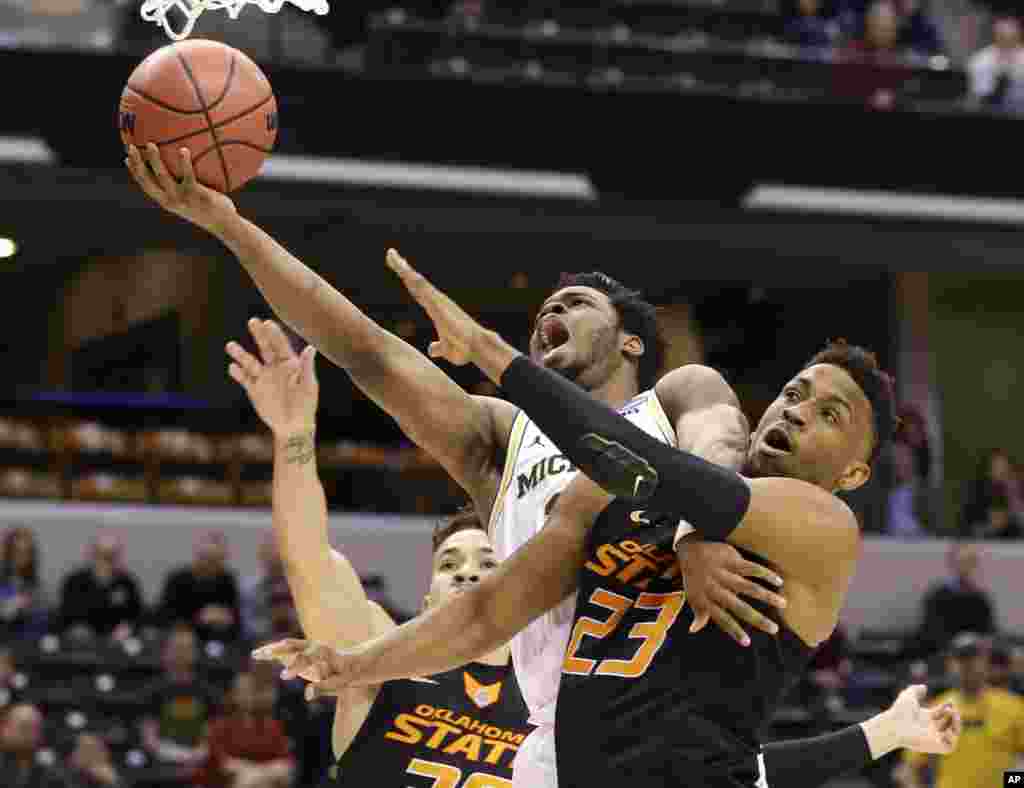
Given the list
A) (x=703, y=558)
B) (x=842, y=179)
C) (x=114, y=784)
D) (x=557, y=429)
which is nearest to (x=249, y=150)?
(x=557, y=429)

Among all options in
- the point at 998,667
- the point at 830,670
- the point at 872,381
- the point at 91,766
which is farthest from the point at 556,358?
the point at 830,670

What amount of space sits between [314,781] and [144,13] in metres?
6.32

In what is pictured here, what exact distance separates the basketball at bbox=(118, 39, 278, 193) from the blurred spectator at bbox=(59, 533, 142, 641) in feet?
25.9

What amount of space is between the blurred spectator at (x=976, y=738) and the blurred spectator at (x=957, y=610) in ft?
7.48

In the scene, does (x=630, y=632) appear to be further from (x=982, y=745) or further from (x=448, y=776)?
(x=982, y=745)

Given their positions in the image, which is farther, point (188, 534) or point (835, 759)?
point (188, 534)

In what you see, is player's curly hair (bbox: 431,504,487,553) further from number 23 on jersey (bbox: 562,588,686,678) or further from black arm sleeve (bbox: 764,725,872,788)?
number 23 on jersey (bbox: 562,588,686,678)

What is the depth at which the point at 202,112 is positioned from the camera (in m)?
4.17

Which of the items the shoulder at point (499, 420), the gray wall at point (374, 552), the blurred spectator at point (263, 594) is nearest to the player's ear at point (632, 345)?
the shoulder at point (499, 420)

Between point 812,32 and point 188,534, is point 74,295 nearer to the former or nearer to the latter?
point 188,534

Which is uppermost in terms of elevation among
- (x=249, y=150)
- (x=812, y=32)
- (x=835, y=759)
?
(x=812, y=32)

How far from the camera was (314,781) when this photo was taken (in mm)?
9953

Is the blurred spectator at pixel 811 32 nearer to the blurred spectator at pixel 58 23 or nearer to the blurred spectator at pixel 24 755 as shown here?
the blurred spectator at pixel 58 23

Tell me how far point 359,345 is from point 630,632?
0.99 m
